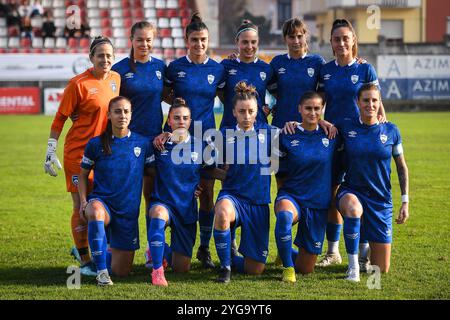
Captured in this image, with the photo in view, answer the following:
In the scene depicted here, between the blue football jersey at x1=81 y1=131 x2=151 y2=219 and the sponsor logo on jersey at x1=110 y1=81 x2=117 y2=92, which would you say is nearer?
the blue football jersey at x1=81 y1=131 x2=151 y2=219

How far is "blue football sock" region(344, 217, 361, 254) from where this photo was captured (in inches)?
210

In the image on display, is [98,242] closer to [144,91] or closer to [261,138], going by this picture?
[144,91]

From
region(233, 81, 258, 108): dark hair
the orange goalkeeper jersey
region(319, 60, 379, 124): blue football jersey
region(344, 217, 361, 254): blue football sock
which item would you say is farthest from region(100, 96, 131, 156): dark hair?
region(344, 217, 361, 254): blue football sock

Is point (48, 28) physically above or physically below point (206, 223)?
above

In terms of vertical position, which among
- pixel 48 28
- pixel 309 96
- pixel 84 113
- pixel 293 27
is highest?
pixel 48 28

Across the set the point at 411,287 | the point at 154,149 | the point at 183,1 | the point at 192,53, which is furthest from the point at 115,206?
the point at 183,1

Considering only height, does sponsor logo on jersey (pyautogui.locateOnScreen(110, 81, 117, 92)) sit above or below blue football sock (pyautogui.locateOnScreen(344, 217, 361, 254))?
above

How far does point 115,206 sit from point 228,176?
2.73ft

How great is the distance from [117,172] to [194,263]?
1082 millimetres

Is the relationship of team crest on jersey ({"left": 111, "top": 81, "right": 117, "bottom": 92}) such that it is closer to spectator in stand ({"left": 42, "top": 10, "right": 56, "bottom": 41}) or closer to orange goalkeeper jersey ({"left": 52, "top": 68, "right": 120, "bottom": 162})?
orange goalkeeper jersey ({"left": 52, "top": 68, "right": 120, "bottom": 162})

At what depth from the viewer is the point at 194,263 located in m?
6.06

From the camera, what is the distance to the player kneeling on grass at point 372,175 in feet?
18.0

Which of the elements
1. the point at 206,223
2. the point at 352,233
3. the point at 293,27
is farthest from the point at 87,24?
the point at 352,233

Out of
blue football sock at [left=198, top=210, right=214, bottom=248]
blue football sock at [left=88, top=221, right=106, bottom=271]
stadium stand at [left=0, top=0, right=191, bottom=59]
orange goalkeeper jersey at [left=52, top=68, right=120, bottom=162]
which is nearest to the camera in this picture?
blue football sock at [left=88, top=221, right=106, bottom=271]
